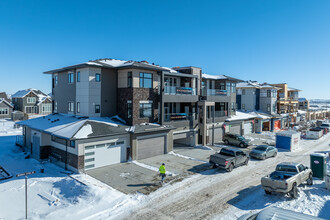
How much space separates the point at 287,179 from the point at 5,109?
215 ft

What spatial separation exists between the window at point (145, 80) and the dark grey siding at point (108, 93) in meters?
3.05

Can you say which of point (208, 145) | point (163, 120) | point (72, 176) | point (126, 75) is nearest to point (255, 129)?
point (208, 145)

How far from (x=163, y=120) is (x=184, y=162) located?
5.41 m

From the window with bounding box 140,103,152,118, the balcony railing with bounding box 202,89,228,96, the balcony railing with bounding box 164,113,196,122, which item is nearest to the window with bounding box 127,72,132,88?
the window with bounding box 140,103,152,118

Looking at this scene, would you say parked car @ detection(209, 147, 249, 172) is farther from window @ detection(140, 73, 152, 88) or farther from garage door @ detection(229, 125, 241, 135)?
garage door @ detection(229, 125, 241, 135)

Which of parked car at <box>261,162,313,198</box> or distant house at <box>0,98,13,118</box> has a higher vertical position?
distant house at <box>0,98,13,118</box>

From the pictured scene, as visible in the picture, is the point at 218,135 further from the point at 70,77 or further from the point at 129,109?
the point at 70,77

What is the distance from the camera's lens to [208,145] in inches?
1135

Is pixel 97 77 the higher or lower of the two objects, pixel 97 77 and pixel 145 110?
the higher

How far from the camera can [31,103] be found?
202 ft

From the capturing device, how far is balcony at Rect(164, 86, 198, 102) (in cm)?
2473

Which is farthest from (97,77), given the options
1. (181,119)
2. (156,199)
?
(156,199)

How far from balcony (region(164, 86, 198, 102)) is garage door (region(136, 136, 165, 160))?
4.45 m

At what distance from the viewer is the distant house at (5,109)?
57.1 metres
